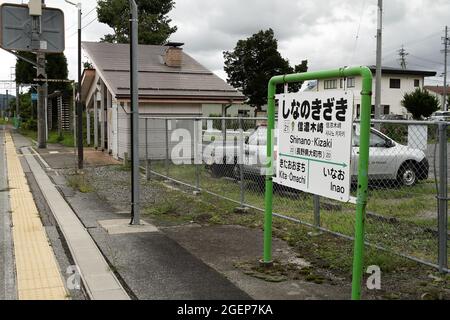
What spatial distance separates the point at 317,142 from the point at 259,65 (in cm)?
5082

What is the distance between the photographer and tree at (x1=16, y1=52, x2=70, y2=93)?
42469 millimetres

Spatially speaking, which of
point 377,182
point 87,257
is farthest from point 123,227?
point 377,182

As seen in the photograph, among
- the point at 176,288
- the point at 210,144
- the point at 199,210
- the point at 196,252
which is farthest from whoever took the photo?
the point at 210,144

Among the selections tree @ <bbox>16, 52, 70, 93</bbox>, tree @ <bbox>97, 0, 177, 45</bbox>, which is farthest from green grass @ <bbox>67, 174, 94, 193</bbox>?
tree @ <bbox>16, 52, 70, 93</bbox>

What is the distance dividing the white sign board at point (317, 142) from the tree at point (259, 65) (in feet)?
159

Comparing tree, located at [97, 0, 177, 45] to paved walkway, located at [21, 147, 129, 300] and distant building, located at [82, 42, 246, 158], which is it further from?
paved walkway, located at [21, 147, 129, 300]

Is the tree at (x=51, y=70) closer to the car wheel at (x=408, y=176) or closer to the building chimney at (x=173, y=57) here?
the building chimney at (x=173, y=57)

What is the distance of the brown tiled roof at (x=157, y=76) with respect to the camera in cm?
1844

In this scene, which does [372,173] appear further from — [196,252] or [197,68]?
[197,68]

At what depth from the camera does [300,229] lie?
7020 mm

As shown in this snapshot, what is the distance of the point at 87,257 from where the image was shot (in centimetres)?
580

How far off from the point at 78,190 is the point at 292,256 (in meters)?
6.69

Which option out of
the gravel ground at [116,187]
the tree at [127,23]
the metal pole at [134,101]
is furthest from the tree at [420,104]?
the metal pole at [134,101]
